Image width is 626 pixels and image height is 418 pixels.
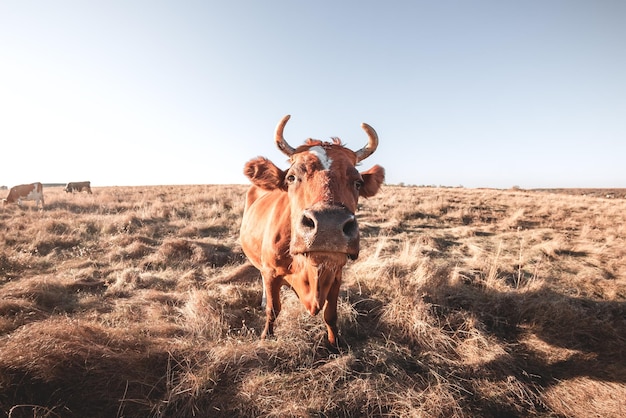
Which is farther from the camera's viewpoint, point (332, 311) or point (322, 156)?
point (332, 311)

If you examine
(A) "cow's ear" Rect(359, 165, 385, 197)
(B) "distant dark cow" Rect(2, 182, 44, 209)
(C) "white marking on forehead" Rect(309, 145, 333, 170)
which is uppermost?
(C) "white marking on forehead" Rect(309, 145, 333, 170)

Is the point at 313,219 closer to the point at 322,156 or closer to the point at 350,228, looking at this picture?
the point at 350,228

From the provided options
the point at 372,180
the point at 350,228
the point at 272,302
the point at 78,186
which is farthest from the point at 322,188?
the point at 78,186

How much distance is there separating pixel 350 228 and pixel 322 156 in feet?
3.71

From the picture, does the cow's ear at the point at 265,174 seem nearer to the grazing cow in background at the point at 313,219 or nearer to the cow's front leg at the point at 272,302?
the grazing cow in background at the point at 313,219

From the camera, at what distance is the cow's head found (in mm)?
Answer: 2617

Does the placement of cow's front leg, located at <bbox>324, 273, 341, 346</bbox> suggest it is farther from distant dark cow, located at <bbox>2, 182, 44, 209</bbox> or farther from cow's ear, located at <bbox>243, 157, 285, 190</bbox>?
distant dark cow, located at <bbox>2, 182, 44, 209</bbox>

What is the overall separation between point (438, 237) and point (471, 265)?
3059 millimetres

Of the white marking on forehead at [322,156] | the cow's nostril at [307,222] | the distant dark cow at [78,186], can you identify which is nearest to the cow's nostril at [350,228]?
the cow's nostril at [307,222]

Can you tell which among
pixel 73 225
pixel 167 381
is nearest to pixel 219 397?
pixel 167 381

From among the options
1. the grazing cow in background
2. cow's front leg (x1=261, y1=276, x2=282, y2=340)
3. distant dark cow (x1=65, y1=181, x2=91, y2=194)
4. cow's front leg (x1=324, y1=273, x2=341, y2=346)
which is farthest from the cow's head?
distant dark cow (x1=65, y1=181, x2=91, y2=194)

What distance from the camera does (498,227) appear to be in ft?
35.5

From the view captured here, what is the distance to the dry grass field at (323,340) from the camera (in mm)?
2945

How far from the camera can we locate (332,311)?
4078 millimetres
